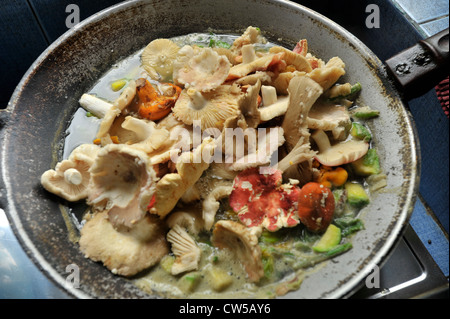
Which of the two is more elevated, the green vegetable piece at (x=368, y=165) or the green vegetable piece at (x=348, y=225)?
the green vegetable piece at (x=368, y=165)

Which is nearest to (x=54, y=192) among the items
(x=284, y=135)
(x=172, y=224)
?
(x=172, y=224)

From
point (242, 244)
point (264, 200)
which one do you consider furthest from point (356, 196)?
point (242, 244)

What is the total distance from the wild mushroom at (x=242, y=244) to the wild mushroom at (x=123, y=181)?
390mm

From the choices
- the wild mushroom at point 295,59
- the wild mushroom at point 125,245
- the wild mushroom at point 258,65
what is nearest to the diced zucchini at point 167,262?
the wild mushroom at point 125,245

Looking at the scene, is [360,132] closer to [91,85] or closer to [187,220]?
[187,220]

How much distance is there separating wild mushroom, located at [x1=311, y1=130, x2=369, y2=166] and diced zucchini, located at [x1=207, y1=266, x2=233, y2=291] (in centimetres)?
81

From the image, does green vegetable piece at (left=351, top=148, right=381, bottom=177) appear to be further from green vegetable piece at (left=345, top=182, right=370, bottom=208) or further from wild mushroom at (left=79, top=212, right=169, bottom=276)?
wild mushroom at (left=79, top=212, right=169, bottom=276)

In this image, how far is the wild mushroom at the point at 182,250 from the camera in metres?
1.79

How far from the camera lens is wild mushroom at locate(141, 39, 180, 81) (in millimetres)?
2496

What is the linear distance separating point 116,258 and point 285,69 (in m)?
1.46

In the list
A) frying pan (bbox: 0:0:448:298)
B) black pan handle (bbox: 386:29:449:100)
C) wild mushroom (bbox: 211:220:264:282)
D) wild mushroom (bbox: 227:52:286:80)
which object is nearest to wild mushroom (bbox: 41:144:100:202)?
frying pan (bbox: 0:0:448:298)

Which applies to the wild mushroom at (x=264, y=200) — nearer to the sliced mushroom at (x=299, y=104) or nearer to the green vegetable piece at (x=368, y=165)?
the sliced mushroom at (x=299, y=104)

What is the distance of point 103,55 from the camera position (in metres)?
2.60

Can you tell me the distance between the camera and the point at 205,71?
208 cm
